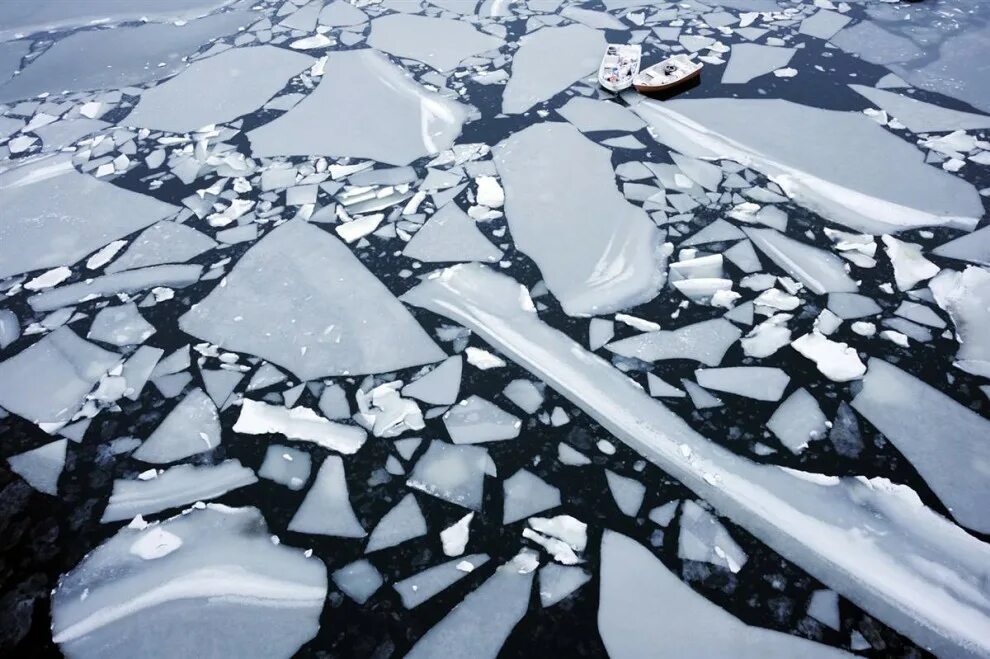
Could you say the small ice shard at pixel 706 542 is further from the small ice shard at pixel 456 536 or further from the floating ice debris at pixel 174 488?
the floating ice debris at pixel 174 488

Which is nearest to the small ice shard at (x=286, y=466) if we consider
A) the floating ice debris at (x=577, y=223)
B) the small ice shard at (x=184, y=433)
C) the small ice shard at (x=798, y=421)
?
the small ice shard at (x=184, y=433)

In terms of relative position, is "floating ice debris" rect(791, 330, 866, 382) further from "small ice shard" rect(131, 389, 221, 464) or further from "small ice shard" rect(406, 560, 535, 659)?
"small ice shard" rect(131, 389, 221, 464)

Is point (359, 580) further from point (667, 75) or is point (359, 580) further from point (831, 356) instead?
point (667, 75)

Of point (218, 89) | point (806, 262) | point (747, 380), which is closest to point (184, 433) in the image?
point (747, 380)

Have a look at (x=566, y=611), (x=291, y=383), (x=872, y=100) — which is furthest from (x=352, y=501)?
(x=872, y=100)

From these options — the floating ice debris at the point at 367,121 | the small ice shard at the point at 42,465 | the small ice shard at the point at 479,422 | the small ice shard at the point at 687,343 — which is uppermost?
the floating ice debris at the point at 367,121

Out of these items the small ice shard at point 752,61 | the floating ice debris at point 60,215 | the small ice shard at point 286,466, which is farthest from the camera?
the small ice shard at point 752,61

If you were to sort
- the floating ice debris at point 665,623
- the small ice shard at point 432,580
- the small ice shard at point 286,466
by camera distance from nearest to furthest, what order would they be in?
the floating ice debris at point 665,623 < the small ice shard at point 432,580 < the small ice shard at point 286,466
